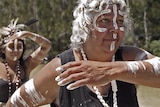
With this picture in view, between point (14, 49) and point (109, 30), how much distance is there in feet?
9.48

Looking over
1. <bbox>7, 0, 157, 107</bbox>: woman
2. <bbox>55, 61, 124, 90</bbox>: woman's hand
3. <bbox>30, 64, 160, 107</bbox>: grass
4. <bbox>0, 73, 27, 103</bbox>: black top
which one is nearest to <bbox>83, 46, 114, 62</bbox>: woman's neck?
<bbox>7, 0, 157, 107</bbox>: woman

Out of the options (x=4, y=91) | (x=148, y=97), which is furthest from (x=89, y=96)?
(x=148, y=97)

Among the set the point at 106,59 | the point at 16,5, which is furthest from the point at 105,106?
the point at 16,5

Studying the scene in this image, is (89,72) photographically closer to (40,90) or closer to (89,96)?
(89,96)

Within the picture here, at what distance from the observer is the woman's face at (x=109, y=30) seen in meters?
2.29

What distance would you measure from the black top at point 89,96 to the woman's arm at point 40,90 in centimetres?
6

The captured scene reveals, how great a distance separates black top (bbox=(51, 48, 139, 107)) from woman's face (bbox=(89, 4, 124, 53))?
14 centimetres

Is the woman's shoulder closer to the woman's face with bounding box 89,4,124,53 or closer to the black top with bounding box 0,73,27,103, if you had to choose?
the woman's face with bounding box 89,4,124,53

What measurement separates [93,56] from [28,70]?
2.84 meters

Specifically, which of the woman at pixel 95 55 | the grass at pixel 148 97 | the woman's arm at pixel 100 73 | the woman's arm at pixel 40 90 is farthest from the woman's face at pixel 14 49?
the grass at pixel 148 97

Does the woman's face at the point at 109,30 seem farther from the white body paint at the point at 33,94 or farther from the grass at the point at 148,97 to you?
the grass at the point at 148,97

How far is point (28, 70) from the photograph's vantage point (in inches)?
204

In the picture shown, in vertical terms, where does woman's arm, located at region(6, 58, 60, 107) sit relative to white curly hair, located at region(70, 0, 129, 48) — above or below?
below

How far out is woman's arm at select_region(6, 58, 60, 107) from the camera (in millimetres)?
2406
